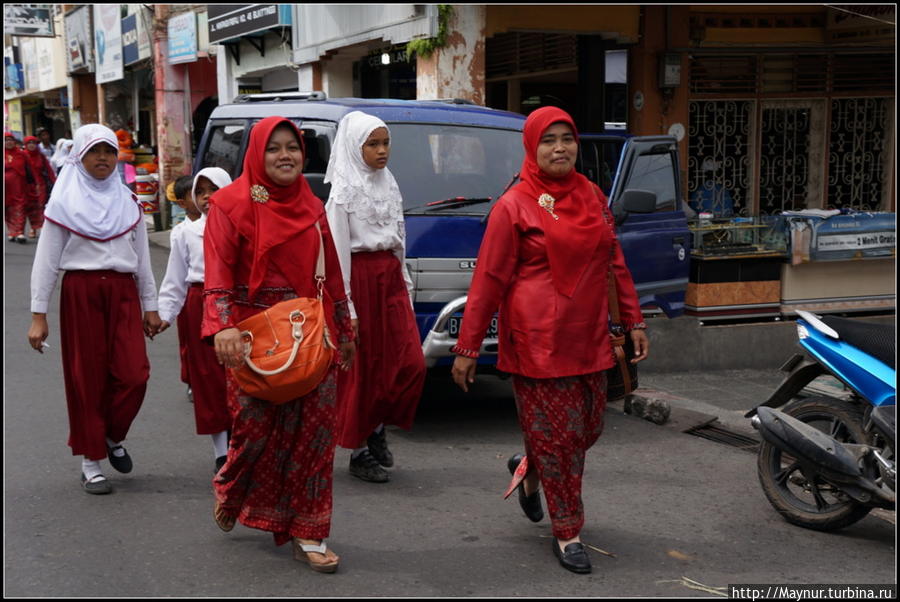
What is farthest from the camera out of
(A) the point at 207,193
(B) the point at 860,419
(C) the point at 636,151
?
Result: (C) the point at 636,151

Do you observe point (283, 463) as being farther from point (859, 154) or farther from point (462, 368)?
point (859, 154)

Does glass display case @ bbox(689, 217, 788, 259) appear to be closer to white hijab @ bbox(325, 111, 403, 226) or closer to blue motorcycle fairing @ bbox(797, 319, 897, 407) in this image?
blue motorcycle fairing @ bbox(797, 319, 897, 407)

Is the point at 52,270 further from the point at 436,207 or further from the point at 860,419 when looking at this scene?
the point at 860,419

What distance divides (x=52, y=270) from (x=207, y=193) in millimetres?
920

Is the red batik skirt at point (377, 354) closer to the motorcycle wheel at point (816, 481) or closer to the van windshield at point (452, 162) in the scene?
the van windshield at point (452, 162)

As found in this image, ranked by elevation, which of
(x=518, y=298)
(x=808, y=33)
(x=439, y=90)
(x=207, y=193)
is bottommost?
(x=518, y=298)

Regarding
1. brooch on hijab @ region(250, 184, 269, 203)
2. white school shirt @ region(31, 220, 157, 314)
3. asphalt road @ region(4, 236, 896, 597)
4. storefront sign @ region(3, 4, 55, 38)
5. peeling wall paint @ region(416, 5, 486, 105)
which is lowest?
asphalt road @ region(4, 236, 896, 597)

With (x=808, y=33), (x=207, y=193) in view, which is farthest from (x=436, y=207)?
(x=808, y=33)

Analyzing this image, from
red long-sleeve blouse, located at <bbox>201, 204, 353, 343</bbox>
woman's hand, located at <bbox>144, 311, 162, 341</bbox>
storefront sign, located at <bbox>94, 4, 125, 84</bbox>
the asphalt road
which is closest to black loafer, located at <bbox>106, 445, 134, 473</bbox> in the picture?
the asphalt road

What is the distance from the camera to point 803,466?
464cm

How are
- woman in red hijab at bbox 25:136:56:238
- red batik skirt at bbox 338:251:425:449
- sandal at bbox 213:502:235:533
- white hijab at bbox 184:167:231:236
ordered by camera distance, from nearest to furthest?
sandal at bbox 213:502:235:533 < red batik skirt at bbox 338:251:425:449 < white hijab at bbox 184:167:231:236 < woman in red hijab at bbox 25:136:56:238

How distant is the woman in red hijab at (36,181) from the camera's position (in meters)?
17.9

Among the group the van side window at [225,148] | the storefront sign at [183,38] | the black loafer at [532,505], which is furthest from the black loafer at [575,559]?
the storefront sign at [183,38]

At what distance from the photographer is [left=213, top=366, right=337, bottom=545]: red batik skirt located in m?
4.17
